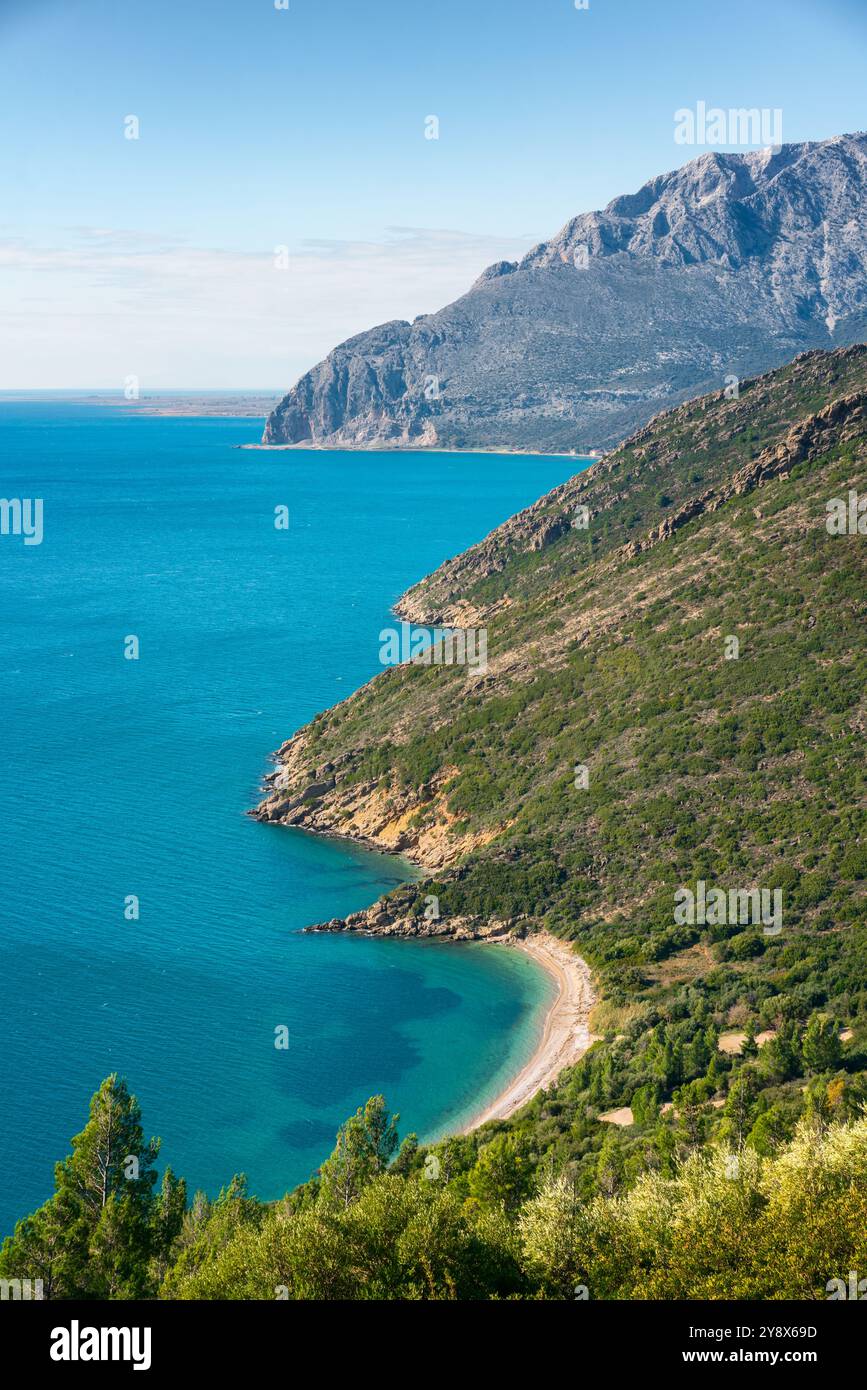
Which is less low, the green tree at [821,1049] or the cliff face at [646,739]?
the cliff face at [646,739]

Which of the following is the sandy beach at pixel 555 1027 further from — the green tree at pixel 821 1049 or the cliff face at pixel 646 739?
the green tree at pixel 821 1049

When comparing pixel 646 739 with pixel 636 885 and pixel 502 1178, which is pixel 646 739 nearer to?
pixel 636 885

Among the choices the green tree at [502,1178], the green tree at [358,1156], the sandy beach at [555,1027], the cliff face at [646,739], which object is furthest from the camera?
the cliff face at [646,739]

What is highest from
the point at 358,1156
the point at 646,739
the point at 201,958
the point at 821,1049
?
the point at 646,739

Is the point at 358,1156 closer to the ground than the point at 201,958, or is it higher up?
closer to the ground

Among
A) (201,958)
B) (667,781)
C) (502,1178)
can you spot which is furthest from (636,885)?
(502,1178)

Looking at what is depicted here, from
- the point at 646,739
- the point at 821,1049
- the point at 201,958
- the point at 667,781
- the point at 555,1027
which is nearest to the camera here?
the point at 821,1049

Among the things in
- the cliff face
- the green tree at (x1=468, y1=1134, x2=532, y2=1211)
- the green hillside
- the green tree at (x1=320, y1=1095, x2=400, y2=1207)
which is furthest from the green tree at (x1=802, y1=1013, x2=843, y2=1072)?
the green tree at (x1=320, y1=1095, x2=400, y2=1207)

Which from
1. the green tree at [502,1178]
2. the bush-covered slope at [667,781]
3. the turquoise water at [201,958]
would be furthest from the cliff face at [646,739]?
the green tree at [502,1178]

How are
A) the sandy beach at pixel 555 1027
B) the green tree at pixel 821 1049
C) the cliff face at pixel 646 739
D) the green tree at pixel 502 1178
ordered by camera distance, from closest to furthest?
1. the green tree at pixel 502 1178
2. the green tree at pixel 821 1049
3. the sandy beach at pixel 555 1027
4. the cliff face at pixel 646 739

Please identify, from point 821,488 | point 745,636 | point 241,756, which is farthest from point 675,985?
point 241,756
